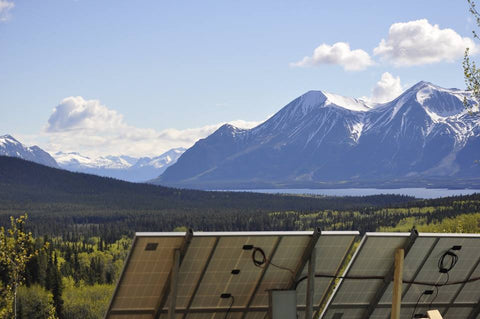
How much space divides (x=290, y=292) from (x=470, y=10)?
18.7m

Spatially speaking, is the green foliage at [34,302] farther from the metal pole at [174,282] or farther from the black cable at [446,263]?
the metal pole at [174,282]

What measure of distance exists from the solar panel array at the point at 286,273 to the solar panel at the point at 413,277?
0.02 m

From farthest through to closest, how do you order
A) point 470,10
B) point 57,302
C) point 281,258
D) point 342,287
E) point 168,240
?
point 57,302, point 470,10, point 342,287, point 281,258, point 168,240

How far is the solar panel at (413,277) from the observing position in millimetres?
18094

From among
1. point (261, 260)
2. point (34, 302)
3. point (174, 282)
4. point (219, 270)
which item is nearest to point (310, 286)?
point (261, 260)

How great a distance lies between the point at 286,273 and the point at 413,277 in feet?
11.1

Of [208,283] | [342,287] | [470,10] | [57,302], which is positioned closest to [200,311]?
[208,283]

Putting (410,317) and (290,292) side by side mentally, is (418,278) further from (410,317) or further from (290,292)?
(290,292)

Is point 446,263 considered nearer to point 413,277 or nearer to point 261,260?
point 413,277

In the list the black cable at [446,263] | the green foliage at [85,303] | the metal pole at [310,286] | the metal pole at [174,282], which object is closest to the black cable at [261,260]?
the metal pole at [310,286]

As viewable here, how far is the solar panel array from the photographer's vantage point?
1683 cm

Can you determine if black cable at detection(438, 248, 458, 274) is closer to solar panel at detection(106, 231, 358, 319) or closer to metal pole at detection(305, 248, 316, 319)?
solar panel at detection(106, 231, 358, 319)

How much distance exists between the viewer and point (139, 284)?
16.9 m

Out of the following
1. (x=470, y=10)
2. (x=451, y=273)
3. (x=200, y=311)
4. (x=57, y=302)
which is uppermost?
(x=470, y=10)
